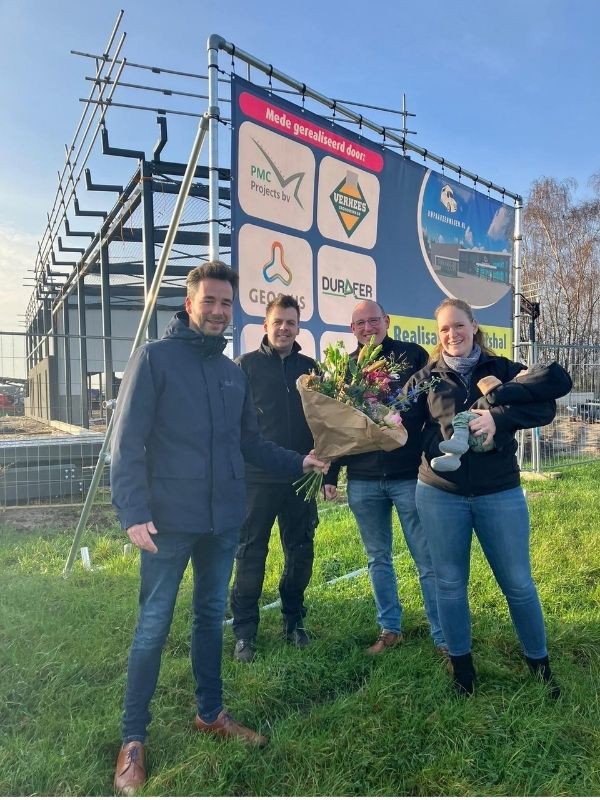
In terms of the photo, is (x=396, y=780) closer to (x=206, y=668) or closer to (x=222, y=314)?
(x=206, y=668)

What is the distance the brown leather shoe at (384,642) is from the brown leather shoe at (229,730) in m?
0.89

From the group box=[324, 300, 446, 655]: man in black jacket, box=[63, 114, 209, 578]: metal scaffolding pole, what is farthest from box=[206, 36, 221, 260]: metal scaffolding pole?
box=[324, 300, 446, 655]: man in black jacket

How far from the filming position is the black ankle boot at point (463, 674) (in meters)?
2.63

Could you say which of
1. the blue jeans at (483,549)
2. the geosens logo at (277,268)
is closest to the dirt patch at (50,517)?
the geosens logo at (277,268)

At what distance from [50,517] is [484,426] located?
5.07m

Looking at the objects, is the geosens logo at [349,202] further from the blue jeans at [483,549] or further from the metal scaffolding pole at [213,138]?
the blue jeans at [483,549]

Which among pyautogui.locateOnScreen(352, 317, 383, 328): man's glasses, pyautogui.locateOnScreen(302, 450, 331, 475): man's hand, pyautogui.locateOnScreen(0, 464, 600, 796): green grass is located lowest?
pyautogui.locateOnScreen(0, 464, 600, 796): green grass

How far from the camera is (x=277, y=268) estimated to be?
13.8ft

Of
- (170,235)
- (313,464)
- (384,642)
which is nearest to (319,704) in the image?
(384,642)

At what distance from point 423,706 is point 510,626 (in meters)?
1.03

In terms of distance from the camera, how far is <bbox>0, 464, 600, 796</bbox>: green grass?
2.07m

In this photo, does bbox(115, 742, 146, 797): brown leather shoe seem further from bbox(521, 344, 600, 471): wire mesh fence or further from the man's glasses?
bbox(521, 344, 600, 471): wire mesh fence

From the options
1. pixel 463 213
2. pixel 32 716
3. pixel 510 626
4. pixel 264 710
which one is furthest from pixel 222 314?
pixel 463 213

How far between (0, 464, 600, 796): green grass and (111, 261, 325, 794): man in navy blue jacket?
6.9 inches
